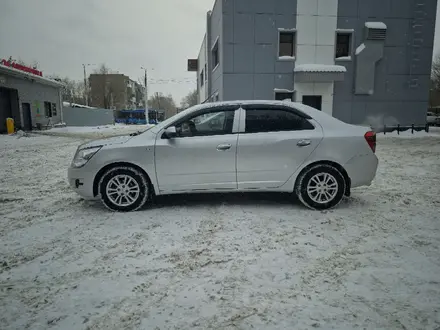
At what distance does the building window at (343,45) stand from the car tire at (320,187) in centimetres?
1876

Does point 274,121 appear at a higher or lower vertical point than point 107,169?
higher

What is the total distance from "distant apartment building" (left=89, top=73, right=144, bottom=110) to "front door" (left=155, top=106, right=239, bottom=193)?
70805mm

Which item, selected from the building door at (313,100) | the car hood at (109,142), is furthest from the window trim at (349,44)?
the car hood at (109,142)

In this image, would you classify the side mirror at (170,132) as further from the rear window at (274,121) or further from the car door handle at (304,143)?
the car door handle at (304,143)

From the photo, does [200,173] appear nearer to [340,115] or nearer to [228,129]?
[228,129]

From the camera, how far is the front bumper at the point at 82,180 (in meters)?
4.58

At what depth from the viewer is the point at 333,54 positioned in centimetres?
2027

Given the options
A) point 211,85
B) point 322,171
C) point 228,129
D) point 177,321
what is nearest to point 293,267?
point 177,321

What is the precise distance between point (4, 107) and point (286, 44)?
22.5 metres

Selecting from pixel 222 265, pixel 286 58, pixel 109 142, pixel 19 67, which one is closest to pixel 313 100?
pixel 286 58

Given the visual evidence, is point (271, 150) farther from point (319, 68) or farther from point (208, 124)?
point (319, 68)

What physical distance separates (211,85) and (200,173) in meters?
22.5

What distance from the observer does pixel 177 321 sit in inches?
86.8

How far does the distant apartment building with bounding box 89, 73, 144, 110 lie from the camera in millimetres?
71125
